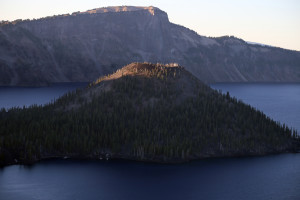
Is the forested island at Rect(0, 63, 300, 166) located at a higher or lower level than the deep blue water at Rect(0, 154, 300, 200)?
higher

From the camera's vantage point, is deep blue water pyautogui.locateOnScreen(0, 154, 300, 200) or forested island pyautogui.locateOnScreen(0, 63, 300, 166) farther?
forested island pyautogui.locateOnScreen(0, 63, 300, 166)

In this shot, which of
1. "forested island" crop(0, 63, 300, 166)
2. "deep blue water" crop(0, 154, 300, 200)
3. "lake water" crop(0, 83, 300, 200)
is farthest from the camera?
"forested island" crop(0, 63, 300, 166)

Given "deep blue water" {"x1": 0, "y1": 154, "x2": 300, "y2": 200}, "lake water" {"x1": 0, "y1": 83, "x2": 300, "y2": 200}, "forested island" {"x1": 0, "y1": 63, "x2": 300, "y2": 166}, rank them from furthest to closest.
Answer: "forested island" {"x1": 0, "y1": 63, "x2": 300, "y2": 166} → "lake water" {"x1": 0, "y1": 83, "x2": 300, "y2": 200} → "deep blue water" {"x1": 0, "y1": 154, "x2": 300, "y2": 200}

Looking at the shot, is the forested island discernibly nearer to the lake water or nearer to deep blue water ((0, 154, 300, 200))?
the lake water

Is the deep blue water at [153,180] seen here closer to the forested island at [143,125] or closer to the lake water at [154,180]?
the lake water at [154,180]

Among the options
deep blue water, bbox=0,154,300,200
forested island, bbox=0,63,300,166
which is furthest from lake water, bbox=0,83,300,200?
forested island, bbox=0,63,300,166

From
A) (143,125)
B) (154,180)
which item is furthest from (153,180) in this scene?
(143,125)

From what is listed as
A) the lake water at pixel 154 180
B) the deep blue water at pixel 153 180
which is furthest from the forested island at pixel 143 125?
the deep blue water at pixel 153 180
